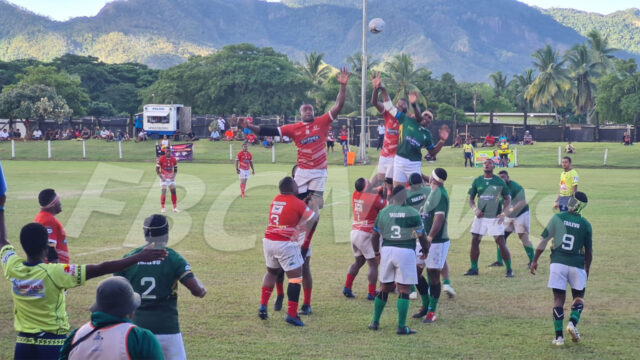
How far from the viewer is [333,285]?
1307 centimetres

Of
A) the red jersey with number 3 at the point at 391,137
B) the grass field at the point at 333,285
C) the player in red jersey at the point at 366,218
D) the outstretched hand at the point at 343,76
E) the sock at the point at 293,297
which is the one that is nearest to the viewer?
the grass field at the point at 333,285

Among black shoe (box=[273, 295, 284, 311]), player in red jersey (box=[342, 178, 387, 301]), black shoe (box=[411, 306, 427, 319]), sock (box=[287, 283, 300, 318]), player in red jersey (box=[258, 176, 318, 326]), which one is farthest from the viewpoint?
player in red jersey (box=[342, 178, 387, 301])

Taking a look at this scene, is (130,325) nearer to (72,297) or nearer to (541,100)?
(72,297)

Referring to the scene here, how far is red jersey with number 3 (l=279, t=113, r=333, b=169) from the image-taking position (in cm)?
1195

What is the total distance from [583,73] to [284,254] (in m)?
100

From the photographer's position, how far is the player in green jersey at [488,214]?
14203mm

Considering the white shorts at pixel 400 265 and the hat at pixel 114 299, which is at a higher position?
the hat at pixel 114 299

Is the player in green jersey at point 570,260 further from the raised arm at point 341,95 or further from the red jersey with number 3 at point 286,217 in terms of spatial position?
the raised arm at point 341,95

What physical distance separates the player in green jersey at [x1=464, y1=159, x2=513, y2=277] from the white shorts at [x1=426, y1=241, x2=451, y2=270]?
3.16m

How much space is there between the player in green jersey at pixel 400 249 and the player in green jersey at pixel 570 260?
187 centimetres

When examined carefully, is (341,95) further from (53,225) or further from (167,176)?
(167,176)

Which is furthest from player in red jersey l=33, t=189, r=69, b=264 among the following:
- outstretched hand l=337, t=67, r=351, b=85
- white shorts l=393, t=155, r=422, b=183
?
white shorts l=393, t=155, r=422, b=183

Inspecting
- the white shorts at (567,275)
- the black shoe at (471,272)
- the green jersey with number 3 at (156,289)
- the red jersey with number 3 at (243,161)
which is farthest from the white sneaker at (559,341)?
the red jersey with number 3 at (243,161)

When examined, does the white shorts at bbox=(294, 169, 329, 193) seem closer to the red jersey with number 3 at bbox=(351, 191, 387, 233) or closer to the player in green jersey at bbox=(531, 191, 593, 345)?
the red jersey with number 3 at bbox=(351, 191, 387, 233)
